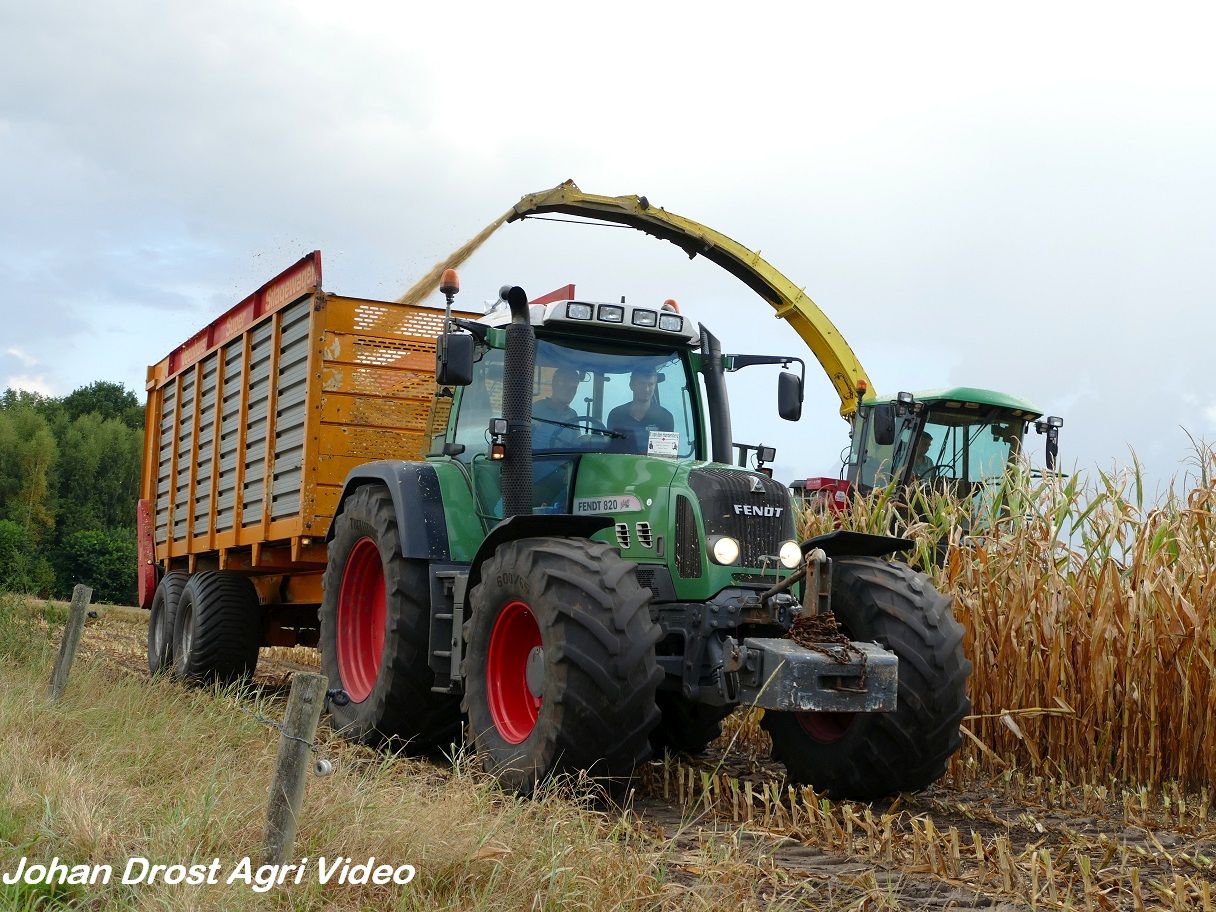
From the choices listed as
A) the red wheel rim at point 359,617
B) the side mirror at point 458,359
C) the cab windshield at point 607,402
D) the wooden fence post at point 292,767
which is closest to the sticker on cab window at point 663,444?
the cab windshield at point 607,402

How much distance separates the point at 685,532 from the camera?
6.13 metres

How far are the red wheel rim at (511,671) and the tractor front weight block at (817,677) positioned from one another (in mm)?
1011

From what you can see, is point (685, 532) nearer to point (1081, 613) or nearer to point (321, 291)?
point (1081, 613)

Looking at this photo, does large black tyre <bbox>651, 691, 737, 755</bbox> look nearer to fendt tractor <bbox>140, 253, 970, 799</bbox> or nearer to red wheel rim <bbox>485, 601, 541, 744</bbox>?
fendt tractor <bbox>140, 253, 970, 799</bbox>

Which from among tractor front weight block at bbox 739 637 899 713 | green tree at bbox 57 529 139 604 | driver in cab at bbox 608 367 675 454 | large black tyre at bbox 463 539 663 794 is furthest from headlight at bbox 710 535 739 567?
green tree at bbox 57 529 139 604

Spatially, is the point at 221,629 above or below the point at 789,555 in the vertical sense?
below

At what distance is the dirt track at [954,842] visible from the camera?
4.25 meters

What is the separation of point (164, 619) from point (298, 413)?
3.26 metres

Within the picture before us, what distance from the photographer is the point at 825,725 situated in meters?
6.38

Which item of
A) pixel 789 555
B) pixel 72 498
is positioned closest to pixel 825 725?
pixel 789 555

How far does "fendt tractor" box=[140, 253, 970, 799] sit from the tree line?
31.5m

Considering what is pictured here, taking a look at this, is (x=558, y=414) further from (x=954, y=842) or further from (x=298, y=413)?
(x=954, y=842)

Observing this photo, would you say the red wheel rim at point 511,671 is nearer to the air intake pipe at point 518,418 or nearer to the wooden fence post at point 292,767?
the air intake pipe at point 518,418

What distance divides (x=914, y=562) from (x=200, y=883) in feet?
18.4
